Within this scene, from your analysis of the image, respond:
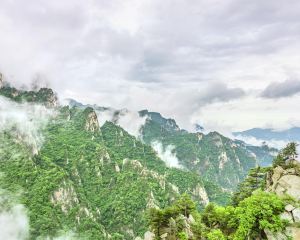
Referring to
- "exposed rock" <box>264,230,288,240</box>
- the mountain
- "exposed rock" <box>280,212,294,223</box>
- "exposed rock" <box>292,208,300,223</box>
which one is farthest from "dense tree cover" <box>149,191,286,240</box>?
"exposed rock" <box>292,208,300,223</box>

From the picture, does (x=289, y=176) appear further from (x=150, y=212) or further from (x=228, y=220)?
(x=150, y=212)

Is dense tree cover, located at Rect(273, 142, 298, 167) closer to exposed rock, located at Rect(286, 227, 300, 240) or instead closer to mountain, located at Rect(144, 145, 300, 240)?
mountain, located at Rect(144, 145, 300, 240)

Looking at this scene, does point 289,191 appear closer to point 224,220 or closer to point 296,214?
point 296,214

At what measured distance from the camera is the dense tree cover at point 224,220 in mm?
63228

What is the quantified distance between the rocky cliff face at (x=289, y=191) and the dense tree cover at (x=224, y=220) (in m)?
1.32

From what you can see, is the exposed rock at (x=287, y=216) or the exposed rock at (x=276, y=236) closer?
the exposed rock at (x=276, y=236)

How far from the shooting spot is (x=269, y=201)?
211 ft

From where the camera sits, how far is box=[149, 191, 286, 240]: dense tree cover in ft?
207

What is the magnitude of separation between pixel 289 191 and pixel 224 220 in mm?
14998

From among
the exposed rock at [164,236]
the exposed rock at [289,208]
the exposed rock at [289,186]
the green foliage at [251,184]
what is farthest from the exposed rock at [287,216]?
the green foliage at [251,184]

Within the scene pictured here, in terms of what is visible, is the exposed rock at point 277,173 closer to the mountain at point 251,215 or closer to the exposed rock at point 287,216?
the mountain at point 251,215

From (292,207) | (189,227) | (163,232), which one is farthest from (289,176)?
(163,232)

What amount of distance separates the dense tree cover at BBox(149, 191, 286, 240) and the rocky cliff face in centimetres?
132

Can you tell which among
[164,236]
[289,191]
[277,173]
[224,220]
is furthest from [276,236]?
[277,173]
